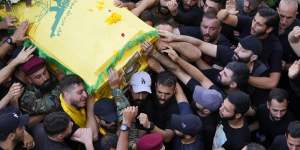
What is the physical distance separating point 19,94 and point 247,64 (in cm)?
241

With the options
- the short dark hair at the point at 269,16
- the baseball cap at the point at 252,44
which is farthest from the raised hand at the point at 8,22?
the short dark hair at the point at 269,16

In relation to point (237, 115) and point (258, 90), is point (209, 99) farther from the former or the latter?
point (258, 90)

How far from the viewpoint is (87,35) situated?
15.8 feet

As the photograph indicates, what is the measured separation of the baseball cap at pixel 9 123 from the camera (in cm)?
406

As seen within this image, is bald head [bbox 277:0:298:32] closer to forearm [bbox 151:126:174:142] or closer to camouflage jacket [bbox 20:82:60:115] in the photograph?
forearm [bbox 151:126:174:142]

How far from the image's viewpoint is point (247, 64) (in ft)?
16.9

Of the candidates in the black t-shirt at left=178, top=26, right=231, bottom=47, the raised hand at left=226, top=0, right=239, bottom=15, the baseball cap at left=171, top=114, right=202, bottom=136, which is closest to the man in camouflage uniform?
the baseball cap at left=171, top=114, right=202, bottom=136

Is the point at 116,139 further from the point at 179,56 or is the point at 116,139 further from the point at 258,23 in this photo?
the point at 258,23

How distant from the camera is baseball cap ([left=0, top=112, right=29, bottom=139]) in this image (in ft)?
13.3

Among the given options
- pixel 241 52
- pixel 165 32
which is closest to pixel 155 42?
pixel 165 32

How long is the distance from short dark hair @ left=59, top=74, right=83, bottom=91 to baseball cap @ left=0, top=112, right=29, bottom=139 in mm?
563

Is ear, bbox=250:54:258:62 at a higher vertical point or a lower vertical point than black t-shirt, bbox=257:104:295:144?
higher

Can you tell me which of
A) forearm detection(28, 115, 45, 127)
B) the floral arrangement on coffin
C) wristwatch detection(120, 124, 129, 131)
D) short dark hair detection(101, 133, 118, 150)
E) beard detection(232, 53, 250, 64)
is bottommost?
forearm detection(28, 115, 45, 127)

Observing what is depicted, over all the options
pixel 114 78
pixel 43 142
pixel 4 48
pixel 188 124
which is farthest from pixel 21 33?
pixel 188 124
